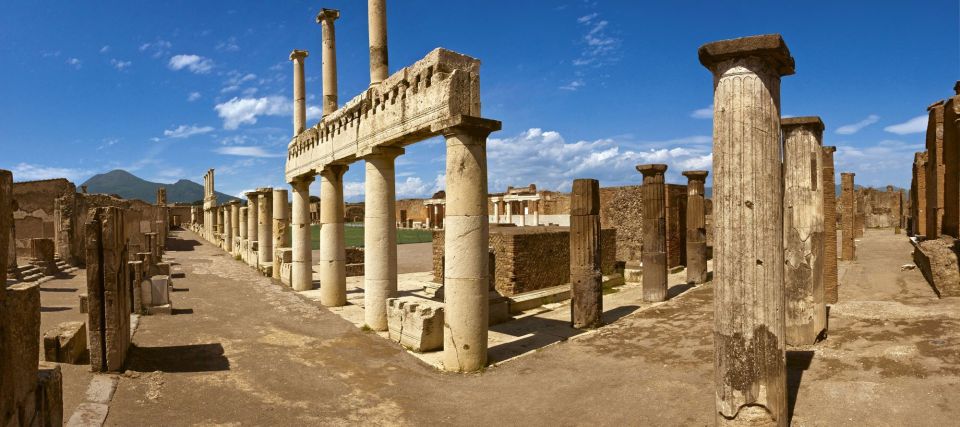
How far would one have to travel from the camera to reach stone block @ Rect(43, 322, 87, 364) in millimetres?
7363

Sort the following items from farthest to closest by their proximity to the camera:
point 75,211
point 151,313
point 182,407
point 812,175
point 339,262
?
1. point 75,211
2. point 339,262
3. point 151,313
4. point 812,175
5. point 182,407

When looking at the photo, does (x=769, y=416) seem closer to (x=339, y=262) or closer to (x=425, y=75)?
(x=425, y=75)

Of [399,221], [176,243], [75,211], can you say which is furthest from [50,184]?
[399,221]

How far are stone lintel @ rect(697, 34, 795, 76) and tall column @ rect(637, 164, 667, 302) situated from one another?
8.79m

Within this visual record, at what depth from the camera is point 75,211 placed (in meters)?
22.0

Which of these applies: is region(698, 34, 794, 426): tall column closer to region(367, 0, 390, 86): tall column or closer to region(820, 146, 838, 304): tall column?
region(820, 146, 838, 304): tall column

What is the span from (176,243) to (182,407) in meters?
33.4

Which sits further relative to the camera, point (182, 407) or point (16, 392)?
point (182, 407)

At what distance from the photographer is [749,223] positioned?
4.62 meters

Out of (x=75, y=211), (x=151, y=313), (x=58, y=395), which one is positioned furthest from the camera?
(x=75, y=211)

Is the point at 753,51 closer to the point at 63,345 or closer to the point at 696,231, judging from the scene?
the point at 63,345

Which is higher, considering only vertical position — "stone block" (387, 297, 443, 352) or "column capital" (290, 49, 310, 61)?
"column capital" (290, 49, 310, 61)

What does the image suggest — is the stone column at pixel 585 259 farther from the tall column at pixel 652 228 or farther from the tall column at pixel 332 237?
the tall column at pixel 332 237

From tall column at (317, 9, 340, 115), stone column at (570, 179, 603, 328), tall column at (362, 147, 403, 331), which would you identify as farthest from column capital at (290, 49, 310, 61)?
stone column at (570, 179, 603, 328)
